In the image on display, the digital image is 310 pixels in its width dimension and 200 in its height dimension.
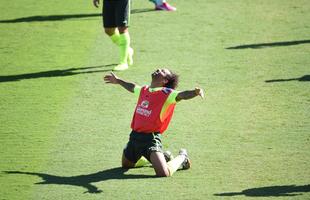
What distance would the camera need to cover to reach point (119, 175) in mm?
8281

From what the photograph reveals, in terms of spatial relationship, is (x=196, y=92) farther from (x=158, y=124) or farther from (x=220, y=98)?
(x=220, y=98)

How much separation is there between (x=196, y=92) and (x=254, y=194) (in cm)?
128

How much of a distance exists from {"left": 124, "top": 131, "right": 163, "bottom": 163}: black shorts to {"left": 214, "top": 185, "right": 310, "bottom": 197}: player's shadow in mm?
1052

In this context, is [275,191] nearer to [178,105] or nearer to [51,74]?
[178,105]

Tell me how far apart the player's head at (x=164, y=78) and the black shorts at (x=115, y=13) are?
3.18 meters

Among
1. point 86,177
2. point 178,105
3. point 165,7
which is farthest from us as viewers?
point 165,7

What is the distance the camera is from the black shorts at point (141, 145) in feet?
27.1

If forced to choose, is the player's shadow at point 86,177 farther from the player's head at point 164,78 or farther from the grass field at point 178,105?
the player's head at point 164,78

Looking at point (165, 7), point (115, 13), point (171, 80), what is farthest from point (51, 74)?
point (165, 7)

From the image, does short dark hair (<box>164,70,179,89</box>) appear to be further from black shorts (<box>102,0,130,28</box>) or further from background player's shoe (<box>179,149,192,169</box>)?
black shorts (<box>102,0,130,28</box>)

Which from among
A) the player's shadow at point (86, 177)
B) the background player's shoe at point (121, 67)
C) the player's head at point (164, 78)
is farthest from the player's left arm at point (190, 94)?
the background player's shoe at point (121, 67)

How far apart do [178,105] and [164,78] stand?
6.65ft

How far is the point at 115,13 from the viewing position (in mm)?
11656

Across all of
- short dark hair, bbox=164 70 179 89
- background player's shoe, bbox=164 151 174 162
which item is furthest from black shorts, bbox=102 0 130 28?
background player's shoe, bbox=164 151 174 162
